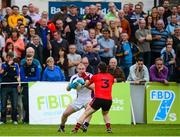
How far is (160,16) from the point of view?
29812 millimetres

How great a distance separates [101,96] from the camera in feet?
72.1

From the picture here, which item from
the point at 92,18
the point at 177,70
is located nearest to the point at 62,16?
the point at 92,18

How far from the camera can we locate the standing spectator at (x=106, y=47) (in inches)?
1105

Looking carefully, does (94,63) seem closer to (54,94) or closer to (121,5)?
(54,94)

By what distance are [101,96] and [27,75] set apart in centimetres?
500

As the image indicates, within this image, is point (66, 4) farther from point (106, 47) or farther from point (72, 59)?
point (72, 59)

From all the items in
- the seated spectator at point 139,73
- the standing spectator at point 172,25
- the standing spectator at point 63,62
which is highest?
the standing spectator at point 172,25

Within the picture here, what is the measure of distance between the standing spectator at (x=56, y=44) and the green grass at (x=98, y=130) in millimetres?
3303

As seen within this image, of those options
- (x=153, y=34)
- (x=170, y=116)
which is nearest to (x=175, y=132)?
(x=170, y=116)

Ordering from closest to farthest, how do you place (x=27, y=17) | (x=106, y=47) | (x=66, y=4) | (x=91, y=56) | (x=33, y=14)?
(x=91, y=56), (x=106, y=47), (x=27, y=17), (x=33, y=14), (x=66, y=4)

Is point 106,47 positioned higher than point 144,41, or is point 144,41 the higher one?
point 144,41

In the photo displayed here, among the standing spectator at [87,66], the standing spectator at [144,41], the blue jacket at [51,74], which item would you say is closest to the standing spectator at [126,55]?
the standing spectator at [144,41]

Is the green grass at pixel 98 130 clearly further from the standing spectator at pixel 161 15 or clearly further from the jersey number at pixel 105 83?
the standing spectator at pixel 161 15

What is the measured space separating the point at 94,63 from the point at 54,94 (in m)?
1.95
